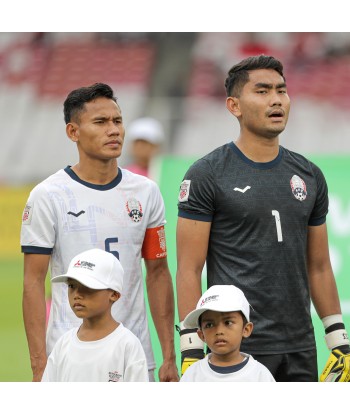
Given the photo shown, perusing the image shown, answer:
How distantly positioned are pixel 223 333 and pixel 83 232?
880 mm

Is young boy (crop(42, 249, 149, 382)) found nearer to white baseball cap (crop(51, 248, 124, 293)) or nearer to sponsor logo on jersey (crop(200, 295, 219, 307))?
white baseball cap (crop(51, 248, 124, 293))

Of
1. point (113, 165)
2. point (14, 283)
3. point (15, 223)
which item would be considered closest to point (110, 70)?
point (15, 223)

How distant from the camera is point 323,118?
20.0 m

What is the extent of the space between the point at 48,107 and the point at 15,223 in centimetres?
601

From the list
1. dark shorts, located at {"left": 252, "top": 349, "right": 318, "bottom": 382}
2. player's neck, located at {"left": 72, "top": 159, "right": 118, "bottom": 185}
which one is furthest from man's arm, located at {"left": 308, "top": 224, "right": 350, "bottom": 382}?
player's neck, located at {"left": 72, "top": 159, "right": 118, "bottom": 185}

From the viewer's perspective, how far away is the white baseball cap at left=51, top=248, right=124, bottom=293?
3.46m

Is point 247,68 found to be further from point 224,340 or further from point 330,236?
point 330,236

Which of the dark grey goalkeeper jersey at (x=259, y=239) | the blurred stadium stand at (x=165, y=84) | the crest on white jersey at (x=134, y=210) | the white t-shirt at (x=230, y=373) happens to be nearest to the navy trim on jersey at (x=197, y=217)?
the dark grey goalkeeper jersey at (x=259, y=239)

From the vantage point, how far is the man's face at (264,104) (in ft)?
12.8

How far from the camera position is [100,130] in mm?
3990

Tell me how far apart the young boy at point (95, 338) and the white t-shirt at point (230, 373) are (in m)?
0.17

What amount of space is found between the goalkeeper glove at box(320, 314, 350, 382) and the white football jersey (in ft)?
2.44

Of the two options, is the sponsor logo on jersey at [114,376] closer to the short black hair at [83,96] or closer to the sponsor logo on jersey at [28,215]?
the sponsor logo on jersey at [28,215]

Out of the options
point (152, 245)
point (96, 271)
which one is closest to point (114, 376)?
point (96, 271)
